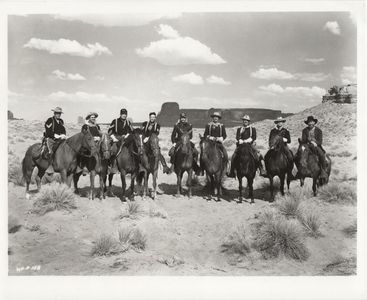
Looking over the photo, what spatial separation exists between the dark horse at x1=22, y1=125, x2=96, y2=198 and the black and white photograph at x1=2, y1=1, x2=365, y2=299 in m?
0.04

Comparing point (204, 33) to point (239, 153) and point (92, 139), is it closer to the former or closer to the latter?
point (239, 153)

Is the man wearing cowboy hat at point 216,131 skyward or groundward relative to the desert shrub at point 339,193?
skyward

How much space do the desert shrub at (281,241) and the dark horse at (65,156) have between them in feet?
17.1

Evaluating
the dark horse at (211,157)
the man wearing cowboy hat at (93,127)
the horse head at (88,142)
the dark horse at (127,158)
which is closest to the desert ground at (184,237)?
the dark horse at (127,158)

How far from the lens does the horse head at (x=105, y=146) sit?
398 inches

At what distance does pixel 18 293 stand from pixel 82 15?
6.79 meters

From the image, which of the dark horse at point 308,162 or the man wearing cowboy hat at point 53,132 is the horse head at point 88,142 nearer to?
the man wearing cowboy hat at point 53,132

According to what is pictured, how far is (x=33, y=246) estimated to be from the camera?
774 centimetres

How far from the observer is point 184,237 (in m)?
8.44

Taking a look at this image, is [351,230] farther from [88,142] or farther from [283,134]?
[88,142]

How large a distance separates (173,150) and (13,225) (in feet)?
16.6

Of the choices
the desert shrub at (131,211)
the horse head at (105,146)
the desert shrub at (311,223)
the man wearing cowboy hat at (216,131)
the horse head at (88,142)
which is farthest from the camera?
the man wearing cowboy hat at (216,131)
